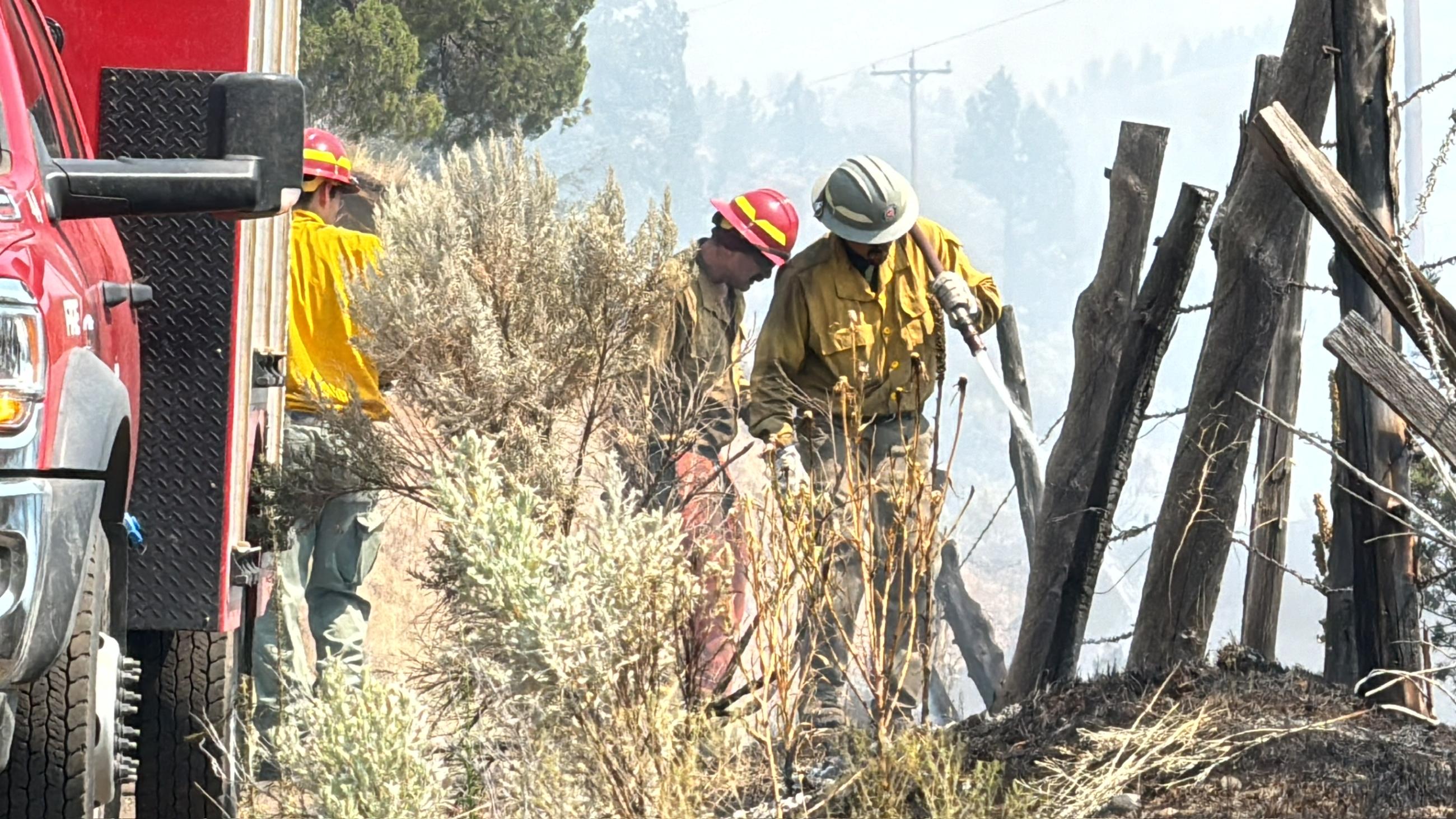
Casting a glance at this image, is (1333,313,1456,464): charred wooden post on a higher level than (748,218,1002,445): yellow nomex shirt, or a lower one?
lower

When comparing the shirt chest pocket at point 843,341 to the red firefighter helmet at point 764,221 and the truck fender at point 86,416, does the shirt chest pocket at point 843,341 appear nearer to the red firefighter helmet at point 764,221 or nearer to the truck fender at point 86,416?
the red firefighter helmet at point 764,221

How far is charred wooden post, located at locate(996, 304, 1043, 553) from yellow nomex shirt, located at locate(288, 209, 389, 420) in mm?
4237

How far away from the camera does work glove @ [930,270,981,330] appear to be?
680cm

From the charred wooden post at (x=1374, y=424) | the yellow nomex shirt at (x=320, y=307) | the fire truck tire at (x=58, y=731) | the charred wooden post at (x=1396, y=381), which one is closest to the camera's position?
the fire truck tire at (x=58, y=731)

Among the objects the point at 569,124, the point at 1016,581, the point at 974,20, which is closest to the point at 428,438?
the point at 569,124

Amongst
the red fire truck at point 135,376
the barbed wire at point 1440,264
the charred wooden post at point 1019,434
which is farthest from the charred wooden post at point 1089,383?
the charred wooden post at point 1019,434

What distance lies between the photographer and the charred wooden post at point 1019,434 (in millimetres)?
10477

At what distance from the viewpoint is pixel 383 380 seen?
587 centimetres

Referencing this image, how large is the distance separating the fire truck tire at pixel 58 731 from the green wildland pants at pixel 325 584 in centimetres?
266

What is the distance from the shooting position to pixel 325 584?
7.20m

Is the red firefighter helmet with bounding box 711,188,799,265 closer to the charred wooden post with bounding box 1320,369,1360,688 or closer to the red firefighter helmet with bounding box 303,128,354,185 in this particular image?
the red firefighter helmet with bounding box 303,128,354,185

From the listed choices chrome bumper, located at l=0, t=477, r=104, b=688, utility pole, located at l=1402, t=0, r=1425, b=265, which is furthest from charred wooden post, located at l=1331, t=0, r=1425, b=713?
utility pole, located at l=1402, t=0, r=1425, b=265

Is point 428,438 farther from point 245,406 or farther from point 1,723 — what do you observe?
point 1,723

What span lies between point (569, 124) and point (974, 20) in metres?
176
